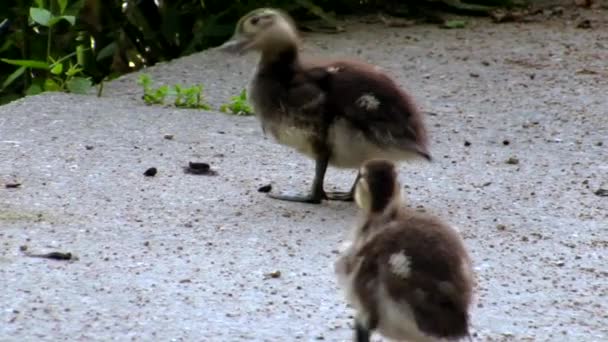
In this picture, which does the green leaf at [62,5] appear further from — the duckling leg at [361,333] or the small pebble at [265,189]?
the duckling leg at [361,333]

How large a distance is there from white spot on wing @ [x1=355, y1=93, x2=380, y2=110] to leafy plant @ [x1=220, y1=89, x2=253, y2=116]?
6.86 ft

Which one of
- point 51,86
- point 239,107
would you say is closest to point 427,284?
point 239,107

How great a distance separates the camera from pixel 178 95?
9695mm

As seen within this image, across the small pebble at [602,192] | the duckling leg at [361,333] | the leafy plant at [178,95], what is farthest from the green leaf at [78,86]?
the duckling leg at [361,333]

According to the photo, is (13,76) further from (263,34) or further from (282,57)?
(282,57)

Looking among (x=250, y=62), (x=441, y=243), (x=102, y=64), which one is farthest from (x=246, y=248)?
(x=102, y=64)

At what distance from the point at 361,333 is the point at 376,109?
7.84 ft

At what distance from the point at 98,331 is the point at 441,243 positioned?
129 centimetres

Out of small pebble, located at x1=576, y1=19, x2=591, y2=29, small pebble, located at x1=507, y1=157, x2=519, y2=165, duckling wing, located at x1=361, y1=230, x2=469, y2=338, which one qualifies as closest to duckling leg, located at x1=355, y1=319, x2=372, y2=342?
duckling wing, located at x1=361, y1=230, x2=469, y2=338

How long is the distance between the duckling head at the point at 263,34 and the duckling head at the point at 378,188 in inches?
91.6

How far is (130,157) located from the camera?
8.36 meters

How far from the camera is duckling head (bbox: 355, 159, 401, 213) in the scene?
18.2ft

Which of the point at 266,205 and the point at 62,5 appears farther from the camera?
the point at 62,5

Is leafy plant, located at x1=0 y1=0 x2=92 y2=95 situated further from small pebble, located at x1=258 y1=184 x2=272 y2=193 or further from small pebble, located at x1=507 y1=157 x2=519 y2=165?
small pebble, located at x1=507 y1=157 x2=519 y2=165
